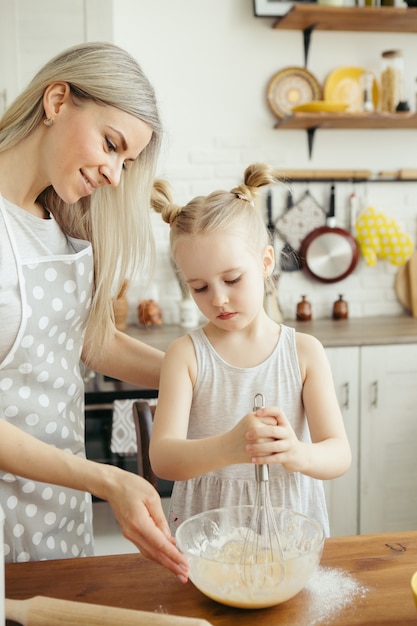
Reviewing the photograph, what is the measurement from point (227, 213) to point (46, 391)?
48cm

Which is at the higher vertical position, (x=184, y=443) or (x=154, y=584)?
(x=184, y=443)

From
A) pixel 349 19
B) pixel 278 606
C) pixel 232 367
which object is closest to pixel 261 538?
pixel 278 606

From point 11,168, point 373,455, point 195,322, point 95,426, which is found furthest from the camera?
point 195,322

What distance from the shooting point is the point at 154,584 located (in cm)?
98

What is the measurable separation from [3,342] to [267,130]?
2.35 meters

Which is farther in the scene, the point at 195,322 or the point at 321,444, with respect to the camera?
the point at 195,322

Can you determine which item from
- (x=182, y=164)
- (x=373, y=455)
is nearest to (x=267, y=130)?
(x=182, y=164)

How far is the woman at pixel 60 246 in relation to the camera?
121cm

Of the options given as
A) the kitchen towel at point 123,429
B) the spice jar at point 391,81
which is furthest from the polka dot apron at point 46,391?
the spice jar at point 391,81

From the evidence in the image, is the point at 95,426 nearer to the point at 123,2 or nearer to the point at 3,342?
the point at 3,342

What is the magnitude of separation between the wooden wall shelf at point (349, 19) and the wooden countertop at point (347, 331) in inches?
52.7

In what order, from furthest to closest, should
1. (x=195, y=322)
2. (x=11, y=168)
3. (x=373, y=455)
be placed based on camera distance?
(x=195, y=322), (x=373, y=455), (x=11, y=168)

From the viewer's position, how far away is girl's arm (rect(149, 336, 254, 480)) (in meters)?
1.06

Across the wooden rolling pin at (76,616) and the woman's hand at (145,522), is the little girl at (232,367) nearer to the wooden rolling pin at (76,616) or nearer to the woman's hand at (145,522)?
the woman's hand at (145,522)
